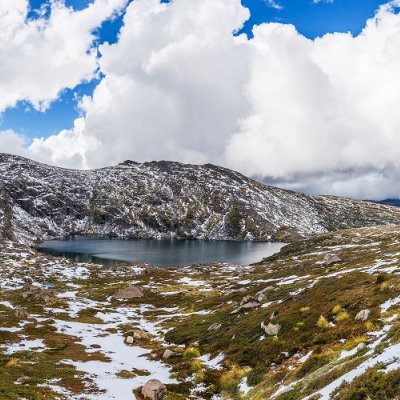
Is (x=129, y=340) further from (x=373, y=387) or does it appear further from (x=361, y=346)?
(x=373, y=387)

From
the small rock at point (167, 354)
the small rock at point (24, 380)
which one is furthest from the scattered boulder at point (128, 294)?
the small rock at point (24, 380)

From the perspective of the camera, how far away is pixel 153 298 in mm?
98500

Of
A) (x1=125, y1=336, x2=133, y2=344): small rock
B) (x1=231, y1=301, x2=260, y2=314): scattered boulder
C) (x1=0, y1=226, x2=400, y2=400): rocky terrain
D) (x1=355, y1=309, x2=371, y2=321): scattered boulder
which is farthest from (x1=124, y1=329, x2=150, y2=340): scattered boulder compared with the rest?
(x1=355, y1=309, x2=371, y2=321): scattered boulder

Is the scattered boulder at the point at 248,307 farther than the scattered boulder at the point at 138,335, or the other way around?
the scattered boulder at the point at 248,307

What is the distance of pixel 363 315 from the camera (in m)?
30.3

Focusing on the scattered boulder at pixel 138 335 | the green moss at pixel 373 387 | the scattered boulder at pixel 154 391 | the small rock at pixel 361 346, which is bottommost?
the scattered boulder at pixel 138 335

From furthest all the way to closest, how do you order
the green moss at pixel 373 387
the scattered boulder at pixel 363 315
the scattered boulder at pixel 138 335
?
Answer: the scattered boulder at pixel 138 335 → the scattered boulder at pixel 363 315 → the green moss at pixel 373 387

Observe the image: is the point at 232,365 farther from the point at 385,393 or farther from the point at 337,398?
the point at 385,393

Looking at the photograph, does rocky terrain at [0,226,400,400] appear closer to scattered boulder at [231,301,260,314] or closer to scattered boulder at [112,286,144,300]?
scattered boulder at [231,301,260,314]

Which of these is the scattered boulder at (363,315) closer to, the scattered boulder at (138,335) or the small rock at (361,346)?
the small rock at (361,346)

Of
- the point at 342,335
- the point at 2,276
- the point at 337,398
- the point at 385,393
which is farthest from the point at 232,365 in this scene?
the point at 2,276

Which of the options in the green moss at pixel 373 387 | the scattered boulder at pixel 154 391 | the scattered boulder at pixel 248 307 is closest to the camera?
the green moss at pixel 373 387

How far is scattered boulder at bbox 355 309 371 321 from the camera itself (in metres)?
30.0

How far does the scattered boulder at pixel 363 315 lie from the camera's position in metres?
30.0
